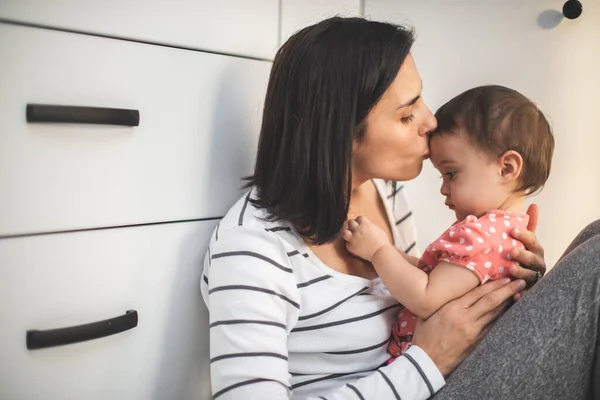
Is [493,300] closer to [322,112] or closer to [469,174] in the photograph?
[469,174]

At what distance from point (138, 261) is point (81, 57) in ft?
0.98

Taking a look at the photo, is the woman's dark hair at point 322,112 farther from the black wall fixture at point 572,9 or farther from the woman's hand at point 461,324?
the black wall fixture at point 572,9

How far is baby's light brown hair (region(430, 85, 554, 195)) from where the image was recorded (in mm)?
829

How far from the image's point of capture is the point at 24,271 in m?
0.67

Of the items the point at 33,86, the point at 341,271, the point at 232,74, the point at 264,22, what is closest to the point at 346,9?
the point at 264,22

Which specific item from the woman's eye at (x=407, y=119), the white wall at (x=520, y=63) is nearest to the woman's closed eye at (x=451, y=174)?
the woman's eye at (x=407, y=119)

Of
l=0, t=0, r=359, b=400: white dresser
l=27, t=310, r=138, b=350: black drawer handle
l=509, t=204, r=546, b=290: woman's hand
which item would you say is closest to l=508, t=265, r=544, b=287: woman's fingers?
l=509, t=204, r=546, b=290: woman's hand

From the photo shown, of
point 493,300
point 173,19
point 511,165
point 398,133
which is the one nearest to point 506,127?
point 511,165

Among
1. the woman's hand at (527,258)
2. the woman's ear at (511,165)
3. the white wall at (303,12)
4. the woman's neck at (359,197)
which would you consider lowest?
the woman's hand at (527,258)

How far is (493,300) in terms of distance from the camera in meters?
0.82

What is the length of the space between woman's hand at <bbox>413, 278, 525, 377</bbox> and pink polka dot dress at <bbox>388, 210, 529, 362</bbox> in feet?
0.09

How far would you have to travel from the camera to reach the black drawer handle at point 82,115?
656 mm

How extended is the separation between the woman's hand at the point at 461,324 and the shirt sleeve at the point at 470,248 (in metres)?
0.03

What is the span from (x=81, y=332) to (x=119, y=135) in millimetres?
278
